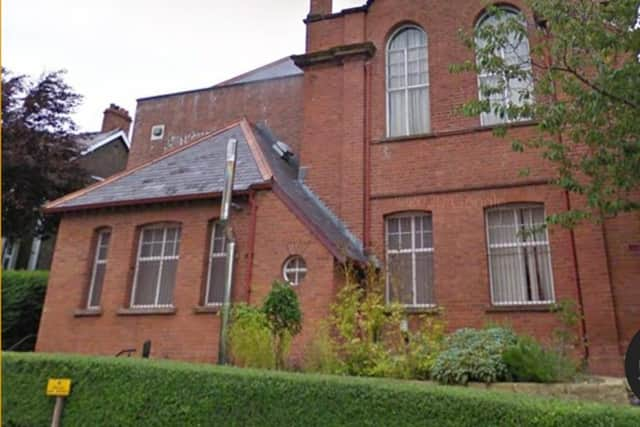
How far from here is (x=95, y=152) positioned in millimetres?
26594

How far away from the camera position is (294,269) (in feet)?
38.5

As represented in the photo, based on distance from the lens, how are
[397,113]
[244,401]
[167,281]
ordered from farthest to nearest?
1. [397,113]
2. [167,281]
3. [244,401]

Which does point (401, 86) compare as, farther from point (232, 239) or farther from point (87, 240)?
point (87, 240)

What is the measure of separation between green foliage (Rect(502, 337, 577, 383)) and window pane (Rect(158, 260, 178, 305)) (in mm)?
8200

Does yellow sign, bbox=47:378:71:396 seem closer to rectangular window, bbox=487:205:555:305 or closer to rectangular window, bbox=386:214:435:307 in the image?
rectangular window, bbox=386:214:435:307

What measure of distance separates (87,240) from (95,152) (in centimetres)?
1399

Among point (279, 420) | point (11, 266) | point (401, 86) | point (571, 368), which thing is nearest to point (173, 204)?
point (401, 86)

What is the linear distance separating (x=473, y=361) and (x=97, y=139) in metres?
24.6

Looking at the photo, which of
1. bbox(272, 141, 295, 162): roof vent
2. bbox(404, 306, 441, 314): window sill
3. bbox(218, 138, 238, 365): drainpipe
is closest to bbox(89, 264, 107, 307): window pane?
bbox(218, 138, 238, 365): drainpipe

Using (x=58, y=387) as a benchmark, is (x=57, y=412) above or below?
below

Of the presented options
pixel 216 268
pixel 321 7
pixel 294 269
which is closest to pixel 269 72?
pixel 321 7

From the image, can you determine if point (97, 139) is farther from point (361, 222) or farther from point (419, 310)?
point (419, 310)

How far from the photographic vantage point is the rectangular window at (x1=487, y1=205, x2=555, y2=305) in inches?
448

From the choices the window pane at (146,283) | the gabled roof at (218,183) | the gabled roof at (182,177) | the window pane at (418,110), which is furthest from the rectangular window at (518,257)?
the window pane at (146,283)
